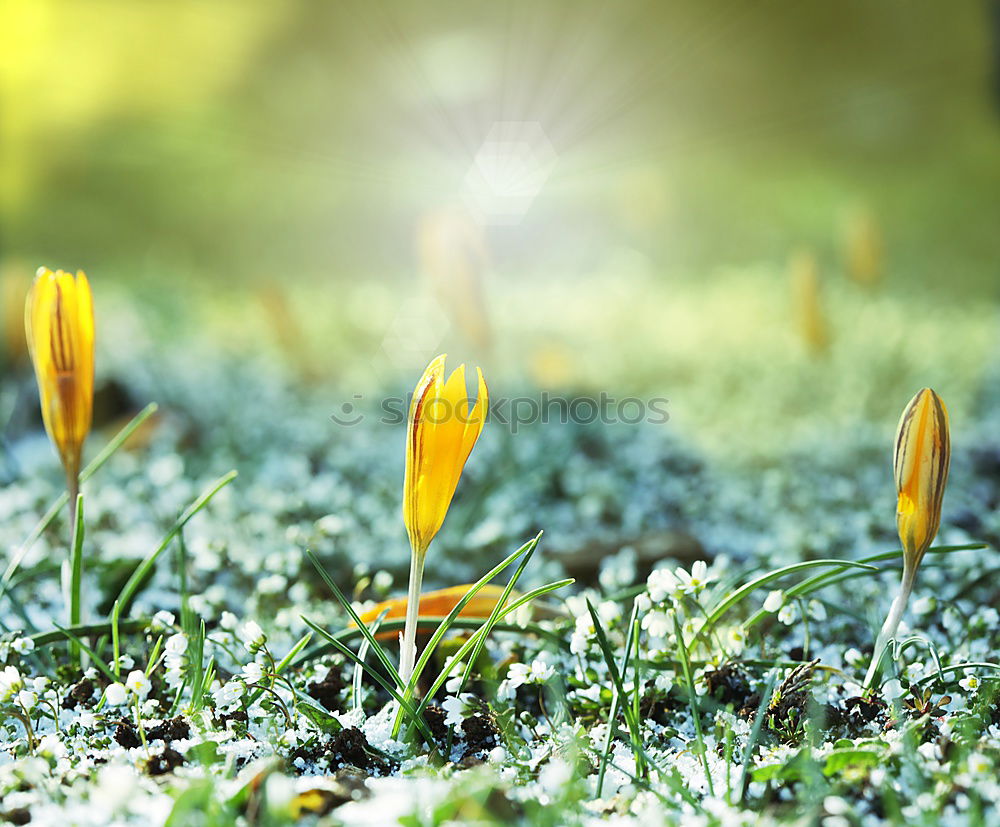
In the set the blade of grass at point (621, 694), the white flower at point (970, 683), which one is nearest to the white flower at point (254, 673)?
the blade of grass at point (621, 694)

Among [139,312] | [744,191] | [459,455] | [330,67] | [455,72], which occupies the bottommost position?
[459,455]

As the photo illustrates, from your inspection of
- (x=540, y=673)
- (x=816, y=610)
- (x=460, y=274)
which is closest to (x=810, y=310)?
(x=460, y=274)

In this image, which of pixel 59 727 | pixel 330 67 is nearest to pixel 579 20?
pixel 330 67

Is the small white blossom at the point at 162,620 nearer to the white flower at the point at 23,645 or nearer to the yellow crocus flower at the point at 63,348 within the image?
the white flower at the point at 23,645

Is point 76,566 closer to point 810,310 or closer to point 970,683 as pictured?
point 970,683

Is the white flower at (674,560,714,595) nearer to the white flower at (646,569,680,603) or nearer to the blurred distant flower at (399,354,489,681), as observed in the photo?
the white flower at (646,569,680,603)

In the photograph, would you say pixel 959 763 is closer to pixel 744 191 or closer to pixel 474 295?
pixel 474 295
